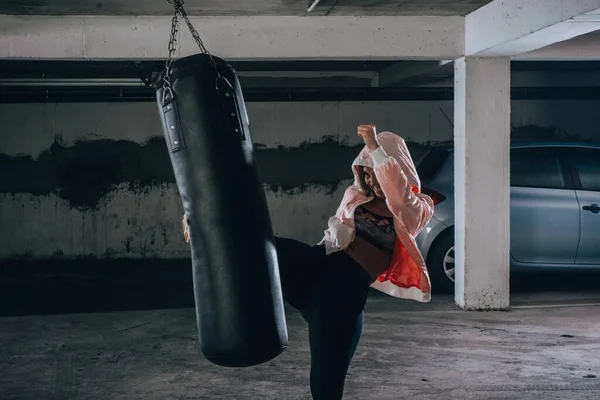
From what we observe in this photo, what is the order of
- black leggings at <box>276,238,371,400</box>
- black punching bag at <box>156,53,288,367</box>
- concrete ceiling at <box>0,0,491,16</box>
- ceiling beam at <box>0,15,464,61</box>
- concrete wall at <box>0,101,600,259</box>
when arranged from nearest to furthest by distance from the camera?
black punching bag at <box>156,53,288,367</box> < black leggings at <box>276,238,371,400</box> < concrete ceiling at <box>0,0,491,16</box> < ceiling beam at <box>0,15,464,61</box> < concrete wall at <box>0,101,600,259</box>

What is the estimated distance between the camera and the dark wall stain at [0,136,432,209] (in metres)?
9.36

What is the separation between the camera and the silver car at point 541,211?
7031 mm

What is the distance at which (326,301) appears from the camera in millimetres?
3518

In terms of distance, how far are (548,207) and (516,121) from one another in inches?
125

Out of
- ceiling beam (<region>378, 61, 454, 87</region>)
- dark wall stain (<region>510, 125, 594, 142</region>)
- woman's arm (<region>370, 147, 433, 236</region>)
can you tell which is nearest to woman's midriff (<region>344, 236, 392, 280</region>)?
woman's arm (<region>370, 147, 433, 236</region>)

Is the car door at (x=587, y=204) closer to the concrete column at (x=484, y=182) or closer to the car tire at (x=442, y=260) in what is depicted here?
the concrete column at (x=484, y=182)

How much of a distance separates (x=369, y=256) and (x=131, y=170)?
6305 millimetres

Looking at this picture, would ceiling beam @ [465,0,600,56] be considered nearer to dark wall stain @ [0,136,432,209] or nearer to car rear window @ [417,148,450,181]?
car rear window @ [417,148,450,181]

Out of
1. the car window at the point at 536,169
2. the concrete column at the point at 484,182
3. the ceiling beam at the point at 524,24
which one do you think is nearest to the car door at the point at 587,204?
the car window at the point at 536,169

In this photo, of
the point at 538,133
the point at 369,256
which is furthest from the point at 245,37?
the point at 538,133

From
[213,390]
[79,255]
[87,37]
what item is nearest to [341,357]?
[213,390]

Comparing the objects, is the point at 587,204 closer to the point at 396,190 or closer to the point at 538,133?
the point at 538,133

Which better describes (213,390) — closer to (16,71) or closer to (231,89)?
(231,89)

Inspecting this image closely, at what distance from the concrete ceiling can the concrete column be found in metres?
0.64
